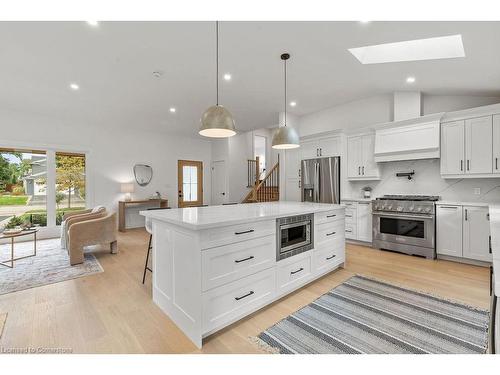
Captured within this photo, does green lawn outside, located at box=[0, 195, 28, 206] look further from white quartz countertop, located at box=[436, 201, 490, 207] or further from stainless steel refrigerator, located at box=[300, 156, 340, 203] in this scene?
white quartz countertop, located at box=[436, 201, 490, 207]

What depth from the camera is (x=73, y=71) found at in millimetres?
3459

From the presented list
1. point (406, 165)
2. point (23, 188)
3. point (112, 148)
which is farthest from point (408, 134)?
point (23, 188)

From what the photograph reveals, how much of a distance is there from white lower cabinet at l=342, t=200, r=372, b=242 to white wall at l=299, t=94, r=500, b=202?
0.35 meters

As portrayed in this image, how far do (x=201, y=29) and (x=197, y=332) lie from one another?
2860 mm

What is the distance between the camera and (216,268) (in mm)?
1873

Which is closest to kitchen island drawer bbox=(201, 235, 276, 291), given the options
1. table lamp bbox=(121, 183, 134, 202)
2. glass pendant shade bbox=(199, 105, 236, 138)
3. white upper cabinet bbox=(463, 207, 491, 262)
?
glass pendant shade bbox=(199, 105, 236, 138)

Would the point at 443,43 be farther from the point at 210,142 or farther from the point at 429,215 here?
the point at 210,142

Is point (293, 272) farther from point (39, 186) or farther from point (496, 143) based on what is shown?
point (39, 186)

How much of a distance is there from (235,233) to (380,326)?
4.84 ft

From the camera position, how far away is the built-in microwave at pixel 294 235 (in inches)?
94.2

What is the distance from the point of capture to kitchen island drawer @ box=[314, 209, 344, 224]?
289 cm

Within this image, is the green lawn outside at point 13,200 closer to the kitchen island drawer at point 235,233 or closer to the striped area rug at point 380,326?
the kitchen island drawer at point 235,233
